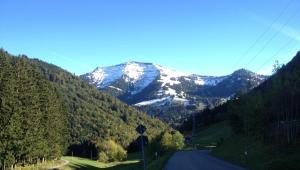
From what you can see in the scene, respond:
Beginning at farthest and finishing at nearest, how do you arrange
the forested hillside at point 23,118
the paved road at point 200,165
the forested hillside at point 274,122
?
the forested hillside at point 23,118, the paved road at point 200,165, the forested hillside at point 274,122

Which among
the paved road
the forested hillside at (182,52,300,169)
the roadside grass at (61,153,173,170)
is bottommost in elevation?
the roadside grass at (61,153,173,170)

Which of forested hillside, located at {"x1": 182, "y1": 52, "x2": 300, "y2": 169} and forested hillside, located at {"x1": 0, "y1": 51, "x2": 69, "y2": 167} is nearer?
forested hillside, located at {"x1": 182, "y1": 52, "x2": 300, "y2": 169}

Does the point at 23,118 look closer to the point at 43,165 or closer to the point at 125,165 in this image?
the point at 43,165

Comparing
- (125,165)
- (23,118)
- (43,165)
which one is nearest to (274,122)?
(23,118)

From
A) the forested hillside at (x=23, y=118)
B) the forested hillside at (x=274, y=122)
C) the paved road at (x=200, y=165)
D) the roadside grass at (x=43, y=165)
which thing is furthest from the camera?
the roadside grass at (x=43, y=165)

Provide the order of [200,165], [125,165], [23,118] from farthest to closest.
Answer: [125,165] → [23,118] → [200,165]

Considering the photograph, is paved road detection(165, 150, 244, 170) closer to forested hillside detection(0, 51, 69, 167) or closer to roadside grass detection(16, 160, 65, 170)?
forested hillside detection(0, 51, 69, 167)

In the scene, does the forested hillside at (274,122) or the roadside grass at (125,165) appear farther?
the roadside grass at (125,165)

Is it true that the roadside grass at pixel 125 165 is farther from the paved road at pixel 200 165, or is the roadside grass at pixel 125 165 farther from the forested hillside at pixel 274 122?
the forested hillside at pixel 274 122

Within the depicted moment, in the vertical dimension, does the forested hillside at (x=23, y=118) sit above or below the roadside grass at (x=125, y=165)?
above

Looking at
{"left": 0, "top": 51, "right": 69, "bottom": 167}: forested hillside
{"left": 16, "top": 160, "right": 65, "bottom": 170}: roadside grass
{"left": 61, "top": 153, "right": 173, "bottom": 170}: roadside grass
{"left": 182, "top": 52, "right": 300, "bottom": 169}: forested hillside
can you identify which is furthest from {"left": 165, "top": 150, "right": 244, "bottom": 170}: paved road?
{"left": 16, "top": 160, "right": 65, "bottom": 170}: roadside grass

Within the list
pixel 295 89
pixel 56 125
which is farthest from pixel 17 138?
pixel 295 89

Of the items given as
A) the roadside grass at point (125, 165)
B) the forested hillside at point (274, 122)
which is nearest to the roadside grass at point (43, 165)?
the roadside grass at point (125, 165)

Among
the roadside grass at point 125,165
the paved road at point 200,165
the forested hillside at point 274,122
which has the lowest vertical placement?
the roadside grass at point 125,165
